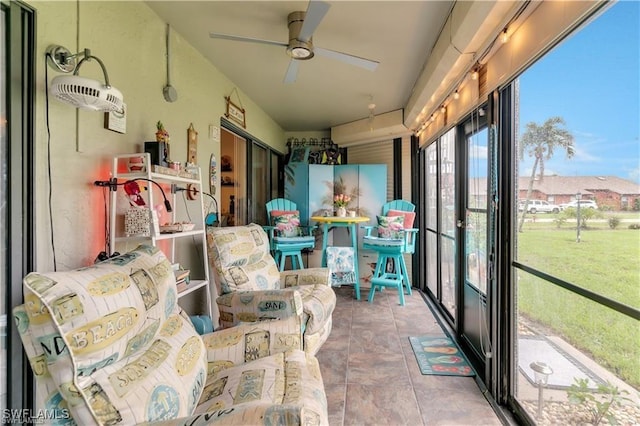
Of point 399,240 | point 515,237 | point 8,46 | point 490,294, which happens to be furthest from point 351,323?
point 8,46

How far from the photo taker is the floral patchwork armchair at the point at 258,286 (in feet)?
6.33

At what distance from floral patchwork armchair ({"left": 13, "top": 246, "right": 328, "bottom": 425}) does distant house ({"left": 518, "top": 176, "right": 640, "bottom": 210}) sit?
1.32 m

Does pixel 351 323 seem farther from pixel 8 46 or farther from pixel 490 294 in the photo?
pixel 8 46

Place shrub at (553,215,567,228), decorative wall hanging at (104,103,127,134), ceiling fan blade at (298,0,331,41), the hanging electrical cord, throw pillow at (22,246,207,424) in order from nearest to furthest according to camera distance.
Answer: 1. throw pillow at (22,246,207,424)
2. the hanging electrical cord
3. shrub at (553,215,567,228)
4. ceiling fan blade at (298,0,331,41)
5. decorative wall hanging at (104,103,127,134)

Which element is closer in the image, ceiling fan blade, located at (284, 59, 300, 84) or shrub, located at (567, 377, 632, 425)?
shrub, located at (567, 377, 632, 425)

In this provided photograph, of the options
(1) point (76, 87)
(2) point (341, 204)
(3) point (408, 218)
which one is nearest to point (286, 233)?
(2) point (341, 204)

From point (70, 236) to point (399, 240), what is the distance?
323 centimetres

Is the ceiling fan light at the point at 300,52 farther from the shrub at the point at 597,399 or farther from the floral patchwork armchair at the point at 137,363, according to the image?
the shrub at the point at 597,399

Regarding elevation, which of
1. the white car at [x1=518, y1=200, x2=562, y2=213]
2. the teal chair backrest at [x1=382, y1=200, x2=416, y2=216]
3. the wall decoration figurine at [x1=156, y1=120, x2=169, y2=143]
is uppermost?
the wall decoration figurine at [x1=156, y1=120, x2=169, y2=143]

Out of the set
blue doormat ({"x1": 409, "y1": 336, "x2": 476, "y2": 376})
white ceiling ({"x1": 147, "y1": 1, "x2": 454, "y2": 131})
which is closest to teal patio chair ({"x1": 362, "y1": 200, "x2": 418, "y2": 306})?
blue doormat ({"x1": 409, "y1": 336, "x2": 476, "y2": 376})

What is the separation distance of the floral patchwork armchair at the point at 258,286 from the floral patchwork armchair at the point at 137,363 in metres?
0.46

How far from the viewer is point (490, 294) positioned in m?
2.02

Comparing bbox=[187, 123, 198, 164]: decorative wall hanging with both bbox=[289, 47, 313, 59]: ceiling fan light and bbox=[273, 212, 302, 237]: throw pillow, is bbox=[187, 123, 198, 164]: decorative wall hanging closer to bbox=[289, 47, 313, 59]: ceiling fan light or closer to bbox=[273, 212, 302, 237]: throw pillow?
bbox=[289, 47, 313, 59]: ceiling fan light

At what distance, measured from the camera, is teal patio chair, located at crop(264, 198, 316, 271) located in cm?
402
